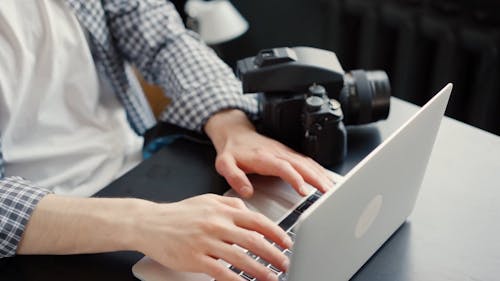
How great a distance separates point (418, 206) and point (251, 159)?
254 millimetres

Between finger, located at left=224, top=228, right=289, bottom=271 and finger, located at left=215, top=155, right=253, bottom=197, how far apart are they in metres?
0.16

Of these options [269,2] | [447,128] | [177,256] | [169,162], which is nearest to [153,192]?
[169,162]

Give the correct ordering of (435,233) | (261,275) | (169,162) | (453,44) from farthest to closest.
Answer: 1. (453,44)
2. (169,162)
3. (435,233)
4. (261,275)

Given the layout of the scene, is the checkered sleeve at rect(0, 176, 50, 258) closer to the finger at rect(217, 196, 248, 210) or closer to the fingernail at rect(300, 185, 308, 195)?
the finger at rect(217, 196, 248, 210)

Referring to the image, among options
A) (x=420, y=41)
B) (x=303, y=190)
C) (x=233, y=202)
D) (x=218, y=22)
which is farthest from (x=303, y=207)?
(x=218, y=22)

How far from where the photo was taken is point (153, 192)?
36.6 inches

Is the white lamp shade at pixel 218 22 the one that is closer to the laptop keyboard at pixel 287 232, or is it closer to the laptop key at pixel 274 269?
the laptop keyboard at pixel 287 232

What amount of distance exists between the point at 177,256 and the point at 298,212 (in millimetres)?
195

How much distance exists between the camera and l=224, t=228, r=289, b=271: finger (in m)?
0.71

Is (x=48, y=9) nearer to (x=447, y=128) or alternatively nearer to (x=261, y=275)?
(x=261, y=275)

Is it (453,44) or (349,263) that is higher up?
(349,263)

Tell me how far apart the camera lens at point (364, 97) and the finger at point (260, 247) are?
1.12 feet

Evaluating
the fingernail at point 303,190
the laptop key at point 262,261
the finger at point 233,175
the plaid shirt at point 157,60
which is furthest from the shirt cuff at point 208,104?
the laptop key at point 262,261

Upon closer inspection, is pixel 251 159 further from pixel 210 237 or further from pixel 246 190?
pixel 210 237
